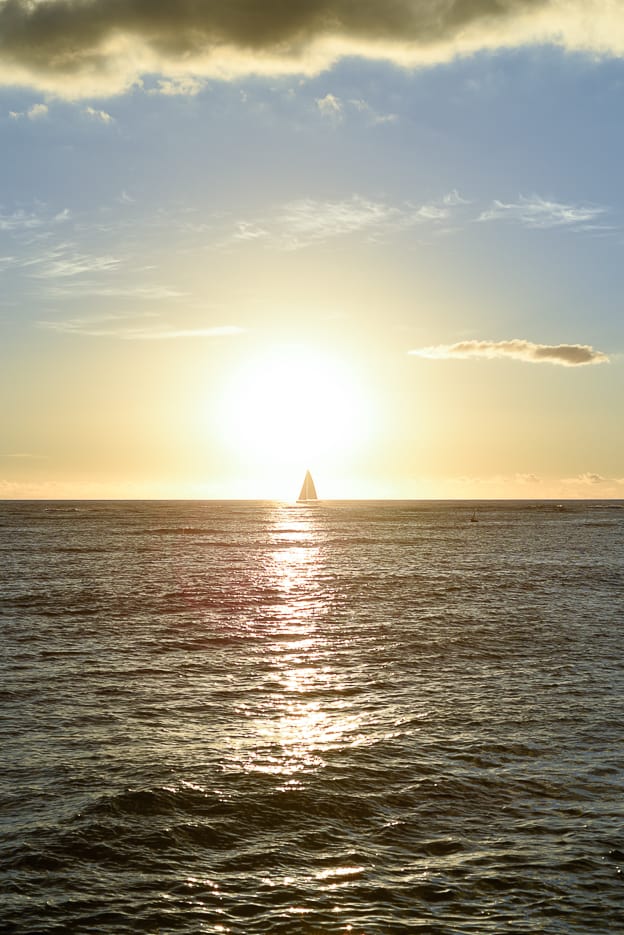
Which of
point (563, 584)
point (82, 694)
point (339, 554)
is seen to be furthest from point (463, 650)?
point (339, 554)

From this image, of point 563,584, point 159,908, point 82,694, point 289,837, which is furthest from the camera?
point 563,584

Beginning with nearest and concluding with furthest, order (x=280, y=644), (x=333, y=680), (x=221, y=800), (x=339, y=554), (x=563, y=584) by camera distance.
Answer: (x=221, y=800), (x=333, y=680), (x=280, y=644), (x=563, y=584), (x=339, y=554)

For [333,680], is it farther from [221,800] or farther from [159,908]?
[159,908]

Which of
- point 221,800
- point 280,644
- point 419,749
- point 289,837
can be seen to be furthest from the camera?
point 280,644

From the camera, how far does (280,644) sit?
33.2m

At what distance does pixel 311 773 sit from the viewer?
17.1 meters

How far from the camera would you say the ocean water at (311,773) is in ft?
38.5

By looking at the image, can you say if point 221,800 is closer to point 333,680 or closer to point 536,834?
point 536,834

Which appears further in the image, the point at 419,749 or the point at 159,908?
the point at 419,749

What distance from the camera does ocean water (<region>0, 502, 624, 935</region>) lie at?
11.8m

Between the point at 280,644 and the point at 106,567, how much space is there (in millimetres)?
38024

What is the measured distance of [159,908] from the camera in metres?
11.5

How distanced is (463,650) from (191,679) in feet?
38.6

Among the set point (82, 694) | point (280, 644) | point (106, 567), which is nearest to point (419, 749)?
point (82, 694)
